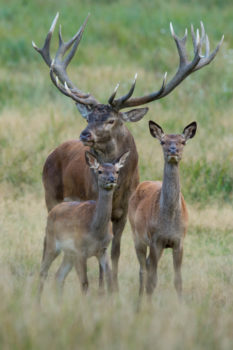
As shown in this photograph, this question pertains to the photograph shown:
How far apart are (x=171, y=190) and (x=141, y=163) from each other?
4620 mm

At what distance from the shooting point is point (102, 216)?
7125 millimetres

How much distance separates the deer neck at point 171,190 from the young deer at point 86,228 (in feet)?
1.42

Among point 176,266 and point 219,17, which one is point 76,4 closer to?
point 219,17

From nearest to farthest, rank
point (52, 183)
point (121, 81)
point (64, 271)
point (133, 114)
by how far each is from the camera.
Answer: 1. point (64, 271)
2. point (133, 114)
3. point (52, 183)
4. point (121, 81)

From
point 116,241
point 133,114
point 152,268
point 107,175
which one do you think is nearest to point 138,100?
point 133,114

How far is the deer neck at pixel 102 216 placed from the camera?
712cm

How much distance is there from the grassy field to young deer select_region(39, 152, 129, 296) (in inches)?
12.3

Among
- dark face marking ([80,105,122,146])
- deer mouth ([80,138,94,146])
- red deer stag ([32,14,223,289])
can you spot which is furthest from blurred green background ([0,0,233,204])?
deer mouth ([80,138,94,146])

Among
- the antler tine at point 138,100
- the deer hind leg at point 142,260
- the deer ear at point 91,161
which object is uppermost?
the antler tine at point 138,100

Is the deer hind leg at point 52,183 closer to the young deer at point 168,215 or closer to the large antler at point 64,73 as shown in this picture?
the large antler at point 64,73

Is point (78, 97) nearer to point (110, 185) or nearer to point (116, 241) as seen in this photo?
point (116, 241)

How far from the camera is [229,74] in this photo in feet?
57.1

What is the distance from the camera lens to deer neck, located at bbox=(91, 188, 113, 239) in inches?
280

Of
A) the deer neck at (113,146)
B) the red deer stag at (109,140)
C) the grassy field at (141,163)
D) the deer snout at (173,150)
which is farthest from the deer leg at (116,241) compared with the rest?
the deer snout at (173,150)
